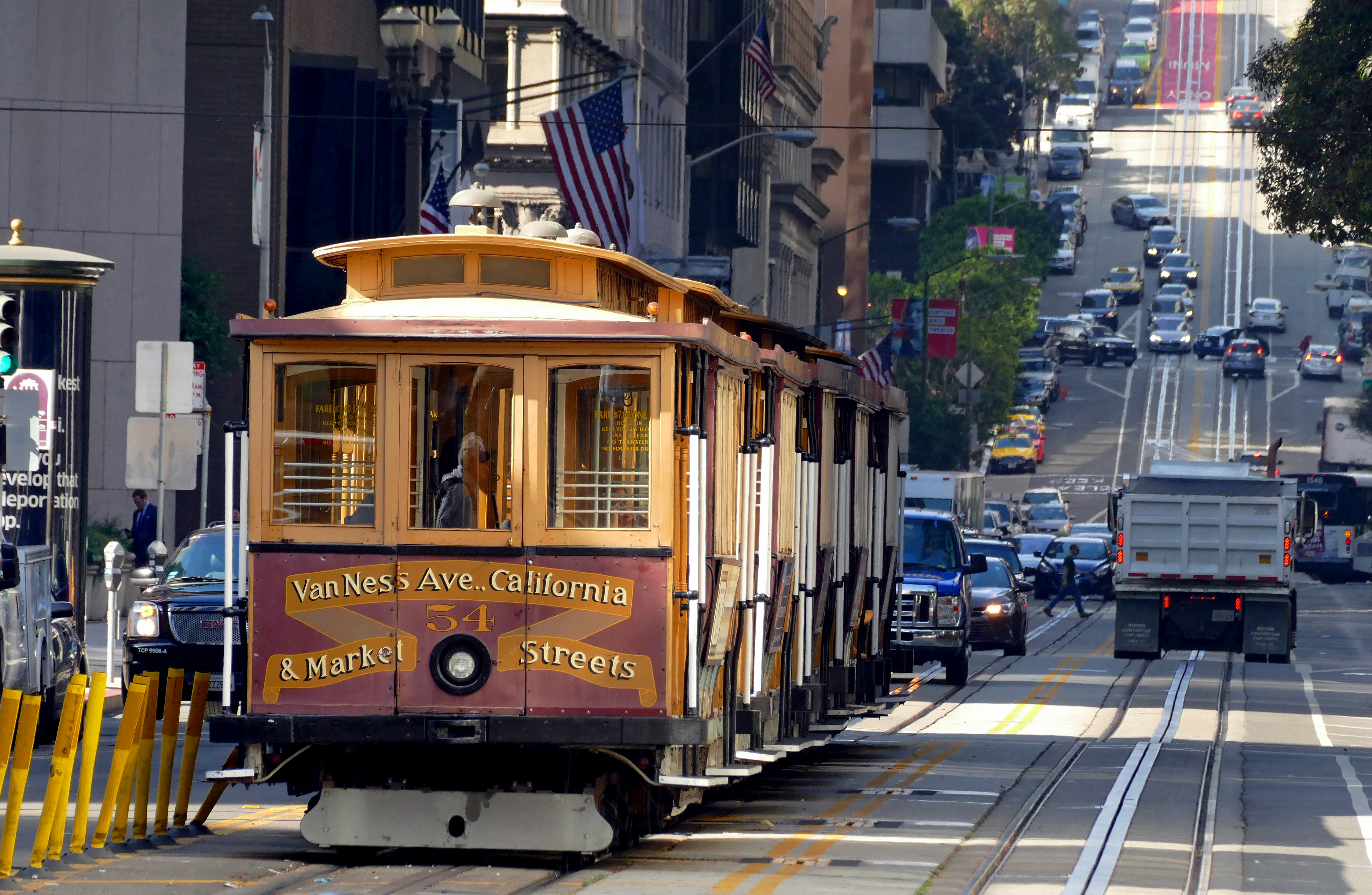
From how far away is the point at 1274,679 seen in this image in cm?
3167

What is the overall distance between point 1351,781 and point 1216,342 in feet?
275

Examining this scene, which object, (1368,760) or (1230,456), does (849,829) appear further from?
(1230,456)

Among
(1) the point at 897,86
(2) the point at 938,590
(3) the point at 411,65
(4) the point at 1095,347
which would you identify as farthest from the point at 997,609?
(1) the point at 897,86

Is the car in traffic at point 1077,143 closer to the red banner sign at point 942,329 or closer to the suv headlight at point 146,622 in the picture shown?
the red banner sign at point 942,329

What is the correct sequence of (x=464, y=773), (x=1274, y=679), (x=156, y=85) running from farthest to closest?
(x=156, y=85) < (x=1274, y=679) < (x=464, y=773)

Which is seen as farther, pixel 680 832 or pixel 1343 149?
pixel 1343 149

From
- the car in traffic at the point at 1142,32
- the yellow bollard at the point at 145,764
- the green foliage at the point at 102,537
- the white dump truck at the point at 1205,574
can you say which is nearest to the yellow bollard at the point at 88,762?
the yellow bollard at the point at 145,764

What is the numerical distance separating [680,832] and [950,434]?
6540 cm

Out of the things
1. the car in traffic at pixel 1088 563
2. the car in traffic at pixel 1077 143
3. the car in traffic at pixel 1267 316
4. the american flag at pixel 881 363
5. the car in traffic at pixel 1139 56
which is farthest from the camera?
the car in traffic at pixel 1139 56

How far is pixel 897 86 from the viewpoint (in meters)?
119

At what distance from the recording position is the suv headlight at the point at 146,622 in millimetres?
19562

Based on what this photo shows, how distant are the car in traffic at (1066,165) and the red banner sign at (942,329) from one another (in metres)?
66.0

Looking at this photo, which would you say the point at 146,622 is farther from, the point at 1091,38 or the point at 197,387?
the point at 1091,38

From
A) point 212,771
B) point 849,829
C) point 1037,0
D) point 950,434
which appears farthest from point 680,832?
point 1037,0
